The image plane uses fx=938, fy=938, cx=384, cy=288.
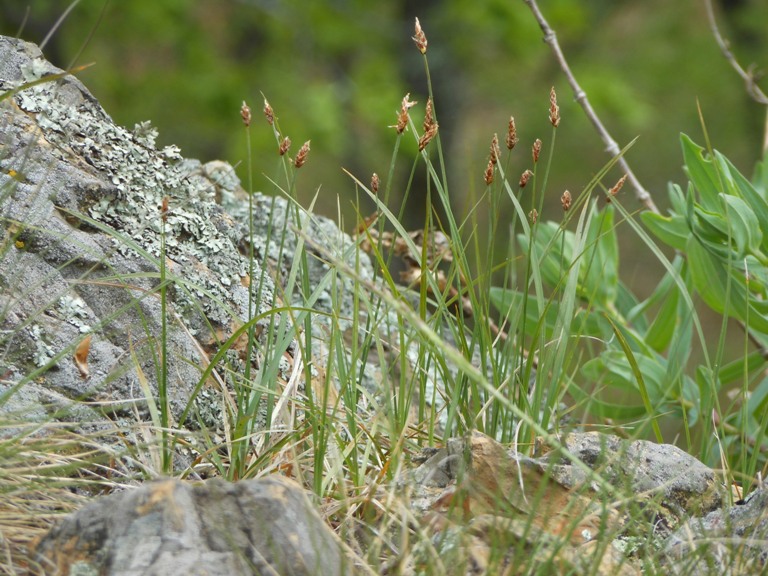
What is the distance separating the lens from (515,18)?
1027 centimetres

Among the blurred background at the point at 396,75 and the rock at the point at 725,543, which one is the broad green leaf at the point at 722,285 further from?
the blurred background at the point at 396,75

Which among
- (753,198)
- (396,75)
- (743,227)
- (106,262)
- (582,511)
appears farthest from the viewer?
(396,75)

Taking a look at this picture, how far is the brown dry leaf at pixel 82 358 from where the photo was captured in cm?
206

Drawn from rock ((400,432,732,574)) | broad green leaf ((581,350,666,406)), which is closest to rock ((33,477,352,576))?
rock ((400,432,732,574))

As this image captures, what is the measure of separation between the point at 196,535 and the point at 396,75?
978cm

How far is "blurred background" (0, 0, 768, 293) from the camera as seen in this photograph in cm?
979

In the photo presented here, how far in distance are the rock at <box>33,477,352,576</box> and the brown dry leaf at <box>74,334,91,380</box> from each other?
66cm

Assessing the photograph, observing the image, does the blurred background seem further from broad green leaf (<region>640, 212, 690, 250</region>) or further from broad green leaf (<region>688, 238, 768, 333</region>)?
broad green leaf (<region>688, 238, 768, 333</region>)

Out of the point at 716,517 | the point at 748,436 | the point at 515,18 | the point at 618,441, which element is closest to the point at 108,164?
the point at 618,441

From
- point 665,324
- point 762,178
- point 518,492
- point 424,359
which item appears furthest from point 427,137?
point 762,178

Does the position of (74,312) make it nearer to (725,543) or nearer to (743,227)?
(725,543)

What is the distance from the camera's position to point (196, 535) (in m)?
1.43

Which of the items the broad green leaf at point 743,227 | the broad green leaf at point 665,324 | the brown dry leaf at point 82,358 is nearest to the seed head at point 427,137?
the brown dry leaf at point 82,358

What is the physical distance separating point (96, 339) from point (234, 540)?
0.87 meters
